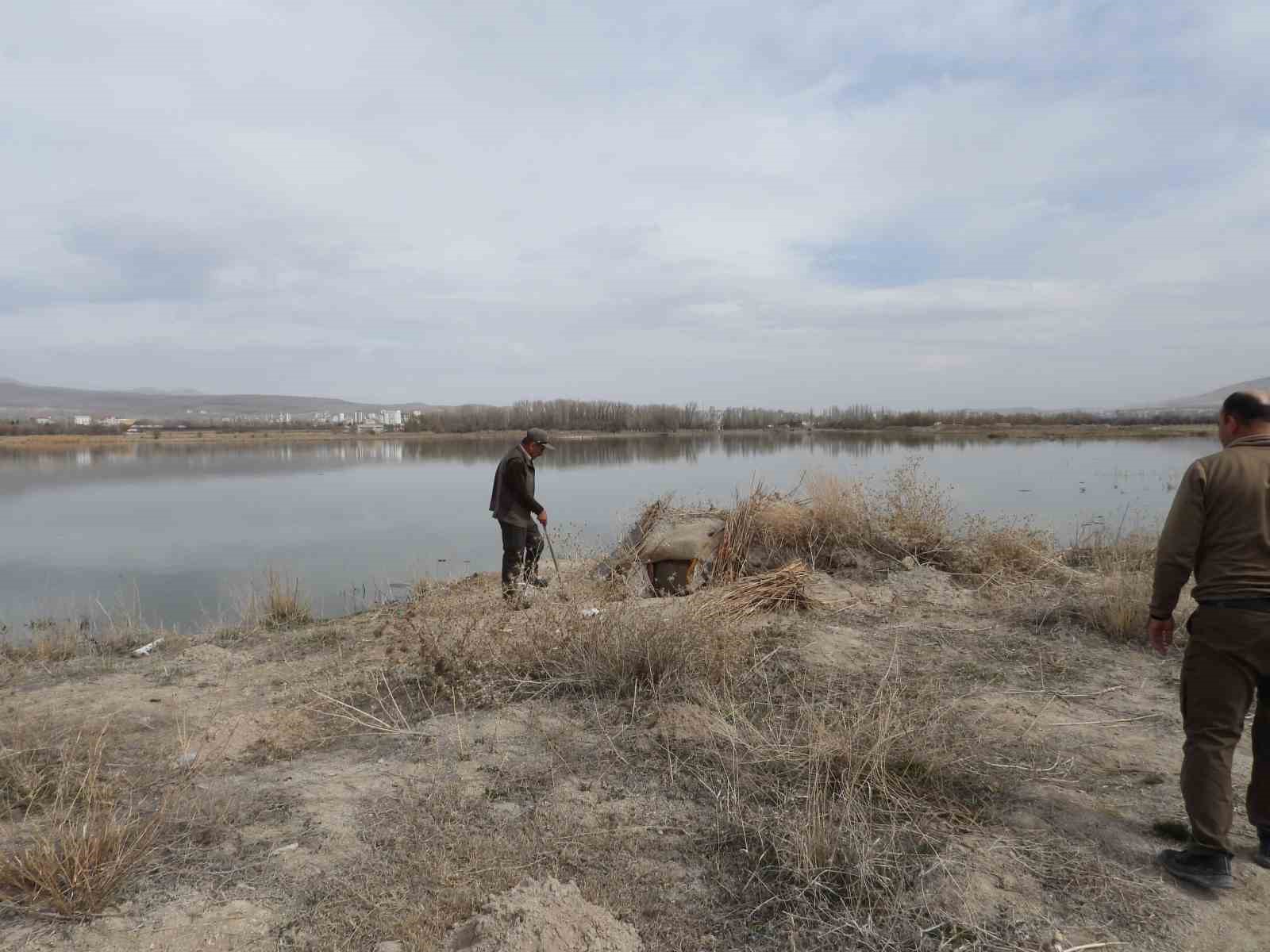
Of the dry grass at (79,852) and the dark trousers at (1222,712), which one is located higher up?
the dark trousers at (1222,712)

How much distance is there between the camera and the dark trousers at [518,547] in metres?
7.76

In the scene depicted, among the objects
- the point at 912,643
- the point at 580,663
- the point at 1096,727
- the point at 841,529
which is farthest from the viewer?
the point at 841,529

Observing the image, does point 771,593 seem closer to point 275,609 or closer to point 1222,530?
point 1222,530

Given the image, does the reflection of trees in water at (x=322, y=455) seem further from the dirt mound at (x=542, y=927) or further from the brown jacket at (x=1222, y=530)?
the dirt mound at (x=542, y=927)

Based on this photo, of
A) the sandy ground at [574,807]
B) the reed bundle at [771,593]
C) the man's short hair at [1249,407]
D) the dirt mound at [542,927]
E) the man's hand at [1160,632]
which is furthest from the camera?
the reed bundle at [771,593]

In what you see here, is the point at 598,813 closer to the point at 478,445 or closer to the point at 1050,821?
the point at 1050,821

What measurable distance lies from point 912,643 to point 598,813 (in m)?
3.49

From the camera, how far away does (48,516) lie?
20.1 m

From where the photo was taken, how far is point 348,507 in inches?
858

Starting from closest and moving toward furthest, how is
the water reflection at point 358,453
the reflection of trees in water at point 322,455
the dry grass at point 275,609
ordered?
the dry grass at point 275,609 → the reflection of trees in water at point 322,455 → the water reflection at point 358,453

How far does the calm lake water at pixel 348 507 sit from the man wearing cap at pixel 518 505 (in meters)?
0.43

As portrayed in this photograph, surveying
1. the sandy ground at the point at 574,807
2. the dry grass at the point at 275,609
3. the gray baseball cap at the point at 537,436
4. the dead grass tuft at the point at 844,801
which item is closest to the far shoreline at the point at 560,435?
the dry grass at the point at 275,609

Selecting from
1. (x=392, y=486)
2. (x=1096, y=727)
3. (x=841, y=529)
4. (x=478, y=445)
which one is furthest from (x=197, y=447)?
(x=1096, y=727)

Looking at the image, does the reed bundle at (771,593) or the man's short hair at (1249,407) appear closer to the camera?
the man's short hair at (1249,407)
